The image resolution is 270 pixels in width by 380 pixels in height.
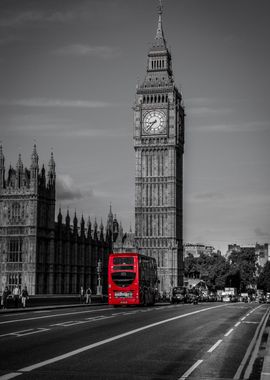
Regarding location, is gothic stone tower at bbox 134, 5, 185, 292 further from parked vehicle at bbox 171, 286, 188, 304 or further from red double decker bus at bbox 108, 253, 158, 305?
red double decker bus at bbox 108, 253, 158, 305

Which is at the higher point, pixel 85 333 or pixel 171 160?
pixel 171 160

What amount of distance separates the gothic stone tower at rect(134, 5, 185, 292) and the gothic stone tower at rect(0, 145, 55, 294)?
110 ft

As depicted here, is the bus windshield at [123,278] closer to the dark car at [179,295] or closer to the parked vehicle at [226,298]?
the dark car at [179,295]

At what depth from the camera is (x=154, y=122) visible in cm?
12100

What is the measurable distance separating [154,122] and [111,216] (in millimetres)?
18572

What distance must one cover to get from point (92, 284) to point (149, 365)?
Answer: 85.5 metres

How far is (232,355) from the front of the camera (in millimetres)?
18891

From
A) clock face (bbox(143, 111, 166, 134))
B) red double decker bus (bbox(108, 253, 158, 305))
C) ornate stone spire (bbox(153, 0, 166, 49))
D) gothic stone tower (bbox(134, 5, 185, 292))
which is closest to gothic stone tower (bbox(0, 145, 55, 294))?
red double decker bus (bbox(108, 253, 158, 305))

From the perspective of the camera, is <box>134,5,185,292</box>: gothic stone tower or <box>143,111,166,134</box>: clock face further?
<box>143,111,166,134</box>: clock face

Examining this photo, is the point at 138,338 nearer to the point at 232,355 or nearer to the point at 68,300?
the point at 232,355

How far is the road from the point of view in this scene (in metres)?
15.2

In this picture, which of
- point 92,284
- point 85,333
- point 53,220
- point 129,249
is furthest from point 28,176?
point 85,333

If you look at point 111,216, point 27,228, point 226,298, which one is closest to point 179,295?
point 27,228

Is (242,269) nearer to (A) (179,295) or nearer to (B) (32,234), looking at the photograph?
(A) (179,295)
